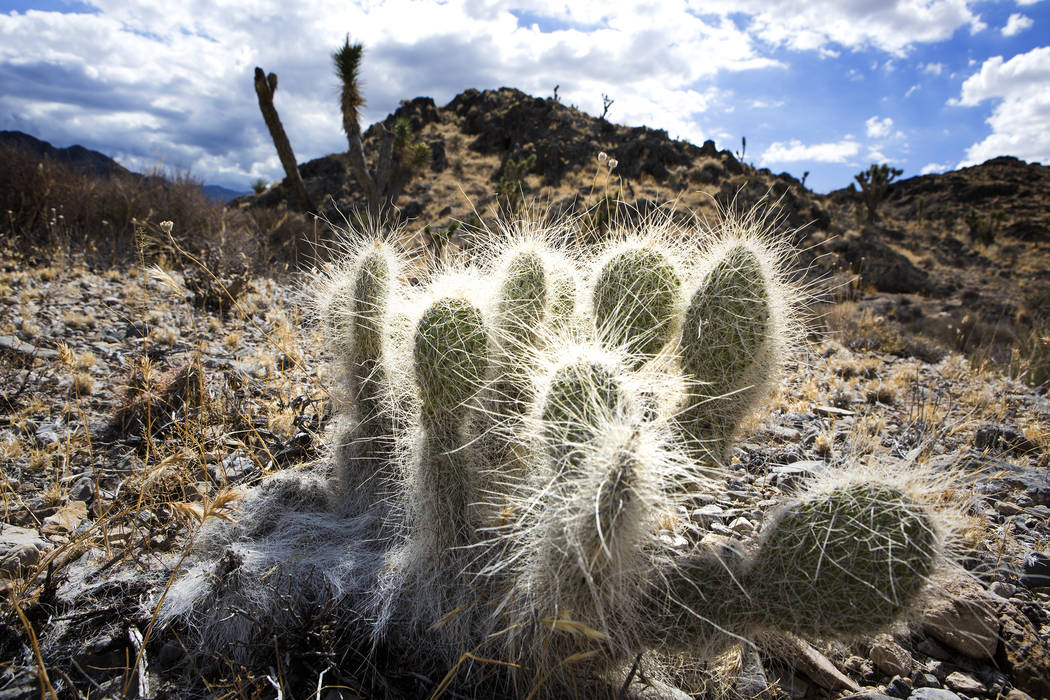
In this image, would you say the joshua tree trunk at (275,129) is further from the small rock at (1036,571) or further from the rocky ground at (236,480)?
the small rock at (1036,571)

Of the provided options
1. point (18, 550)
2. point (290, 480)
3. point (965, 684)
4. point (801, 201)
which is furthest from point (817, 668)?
point (801, 201)

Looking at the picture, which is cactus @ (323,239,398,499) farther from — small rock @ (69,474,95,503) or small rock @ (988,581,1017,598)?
small rock @ (988,581,1017,598)

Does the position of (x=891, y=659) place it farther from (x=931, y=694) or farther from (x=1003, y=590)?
(x=1003, y=590)

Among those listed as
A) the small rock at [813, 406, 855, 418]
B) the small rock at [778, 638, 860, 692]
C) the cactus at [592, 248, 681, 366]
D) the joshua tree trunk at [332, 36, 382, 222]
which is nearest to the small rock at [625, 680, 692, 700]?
the small rock at [778, 638, 860, 692]

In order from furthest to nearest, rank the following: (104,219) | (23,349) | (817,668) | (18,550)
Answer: (104,219), (23,349), (18,550), (817,668)

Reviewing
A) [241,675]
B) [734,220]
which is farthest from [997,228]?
[241,675]

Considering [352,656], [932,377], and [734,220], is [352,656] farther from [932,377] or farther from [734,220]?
[932,377]

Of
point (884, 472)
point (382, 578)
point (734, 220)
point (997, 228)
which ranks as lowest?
point (382, 578)
